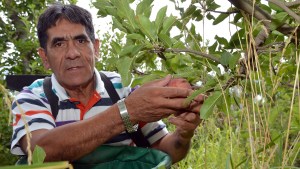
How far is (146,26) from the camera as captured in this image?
1.65 m

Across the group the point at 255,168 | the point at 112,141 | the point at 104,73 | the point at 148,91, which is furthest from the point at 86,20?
the point at 255,168

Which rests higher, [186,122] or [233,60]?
[233,60]

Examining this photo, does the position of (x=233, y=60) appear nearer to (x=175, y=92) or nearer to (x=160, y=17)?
(x=160, y=17)

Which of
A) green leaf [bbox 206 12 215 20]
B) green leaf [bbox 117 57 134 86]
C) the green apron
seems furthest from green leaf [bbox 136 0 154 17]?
the green apron

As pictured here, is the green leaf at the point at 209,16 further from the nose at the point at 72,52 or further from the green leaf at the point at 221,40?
the nose at the point at 72,52

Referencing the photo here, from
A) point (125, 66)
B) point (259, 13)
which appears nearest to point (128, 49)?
point (125, 66)

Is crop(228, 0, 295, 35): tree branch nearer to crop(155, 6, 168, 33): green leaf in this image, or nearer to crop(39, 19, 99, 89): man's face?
crop(155, 6, 168, 33): green leaf

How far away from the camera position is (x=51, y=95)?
2.71 meters

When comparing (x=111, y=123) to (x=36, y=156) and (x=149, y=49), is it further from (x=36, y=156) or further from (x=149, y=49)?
(x=36, y=156)

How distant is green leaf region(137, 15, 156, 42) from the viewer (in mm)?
1644

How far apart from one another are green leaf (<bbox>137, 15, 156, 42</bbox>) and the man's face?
42.6 inches

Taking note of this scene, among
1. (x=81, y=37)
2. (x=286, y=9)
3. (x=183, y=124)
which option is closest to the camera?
(x=286, y=9)

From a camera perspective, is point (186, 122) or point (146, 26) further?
point (186, 122)

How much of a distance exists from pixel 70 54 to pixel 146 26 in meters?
1.15
